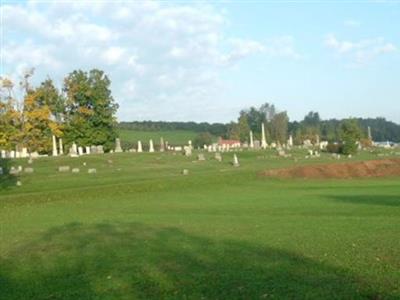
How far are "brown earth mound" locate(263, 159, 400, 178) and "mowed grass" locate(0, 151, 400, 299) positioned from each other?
2051 cm

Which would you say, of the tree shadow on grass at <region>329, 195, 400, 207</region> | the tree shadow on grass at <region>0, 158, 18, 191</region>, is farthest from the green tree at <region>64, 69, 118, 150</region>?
the tree shadow on grass at <region>329, 195, 400, 207</region>

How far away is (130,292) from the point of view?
1131cm

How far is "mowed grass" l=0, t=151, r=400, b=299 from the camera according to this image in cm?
1118

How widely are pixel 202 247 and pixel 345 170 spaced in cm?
4765

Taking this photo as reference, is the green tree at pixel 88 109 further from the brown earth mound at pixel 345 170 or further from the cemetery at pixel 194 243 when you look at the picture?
the cemetery at pixel 194 243

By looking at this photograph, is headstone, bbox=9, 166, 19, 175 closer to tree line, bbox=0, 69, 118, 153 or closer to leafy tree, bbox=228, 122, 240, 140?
tree line, bbox=0, 69, 118, 153

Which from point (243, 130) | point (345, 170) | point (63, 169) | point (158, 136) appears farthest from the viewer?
point (158, 136)

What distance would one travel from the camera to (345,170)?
61656mm

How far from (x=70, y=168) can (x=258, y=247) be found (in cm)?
4459

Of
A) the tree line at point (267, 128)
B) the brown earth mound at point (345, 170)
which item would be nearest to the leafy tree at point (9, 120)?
the brown earth mound at point (345, 170)

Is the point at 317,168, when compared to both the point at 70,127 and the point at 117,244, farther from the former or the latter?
the point at 117,244

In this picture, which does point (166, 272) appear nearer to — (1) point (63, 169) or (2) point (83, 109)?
(1) point (63, 169)

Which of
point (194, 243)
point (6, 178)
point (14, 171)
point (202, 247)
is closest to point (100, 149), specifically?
point (14, 171)

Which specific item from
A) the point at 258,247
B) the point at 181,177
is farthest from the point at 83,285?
the point at 181,177
